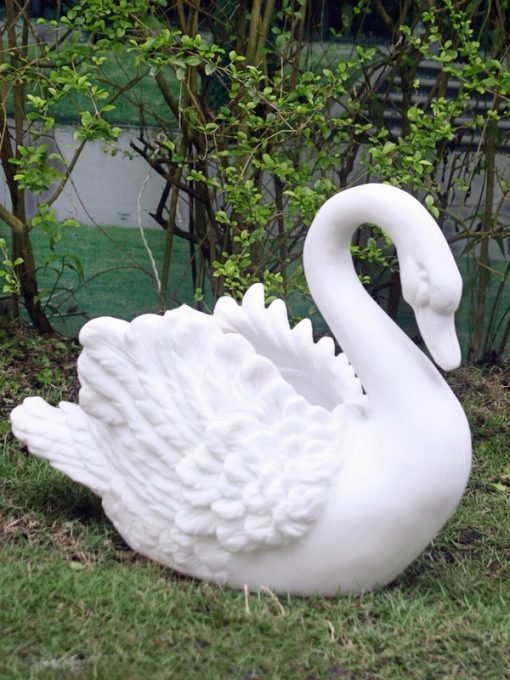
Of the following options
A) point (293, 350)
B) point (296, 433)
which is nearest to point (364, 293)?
point (293, 350)

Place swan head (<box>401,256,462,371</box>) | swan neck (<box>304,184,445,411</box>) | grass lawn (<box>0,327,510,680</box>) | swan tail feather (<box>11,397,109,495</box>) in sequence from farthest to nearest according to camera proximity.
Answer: swan tail feather (<box>11,397,109,495</box>)
swan neck (<box>304,184,445,411</box>)
swan head (<box>401,256,462,371</box>)
grass lawn (<box>0,327,510,680</box>)

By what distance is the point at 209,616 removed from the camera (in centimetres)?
266

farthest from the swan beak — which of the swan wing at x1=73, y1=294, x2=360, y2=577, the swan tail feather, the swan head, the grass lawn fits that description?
the swan tail feather

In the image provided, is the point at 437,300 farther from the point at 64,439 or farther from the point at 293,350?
the point at 64,439

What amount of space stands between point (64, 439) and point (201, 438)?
54cm

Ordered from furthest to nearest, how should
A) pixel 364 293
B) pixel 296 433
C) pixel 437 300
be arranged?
pixel 364 293 < pixel 296 433 < pixel 437 300

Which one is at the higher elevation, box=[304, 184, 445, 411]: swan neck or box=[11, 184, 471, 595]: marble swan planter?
box=[304, 184, 445, 411]: swan neck

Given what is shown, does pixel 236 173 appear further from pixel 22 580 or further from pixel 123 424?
pixel 22 580

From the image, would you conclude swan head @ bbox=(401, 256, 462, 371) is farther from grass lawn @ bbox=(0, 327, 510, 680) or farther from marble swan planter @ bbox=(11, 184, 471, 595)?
grass lawn @ bbox=(0, 327, 510, 680)

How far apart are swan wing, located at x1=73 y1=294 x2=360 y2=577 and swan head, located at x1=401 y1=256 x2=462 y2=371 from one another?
34 cm

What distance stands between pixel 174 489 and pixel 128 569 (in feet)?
0.98

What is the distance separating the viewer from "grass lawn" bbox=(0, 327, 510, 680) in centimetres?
245

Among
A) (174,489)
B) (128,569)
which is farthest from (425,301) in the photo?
(128,569)

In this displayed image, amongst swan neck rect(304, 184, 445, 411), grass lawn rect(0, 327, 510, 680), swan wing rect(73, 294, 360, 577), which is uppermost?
swan neck rect(304, 184, 445, 411)
